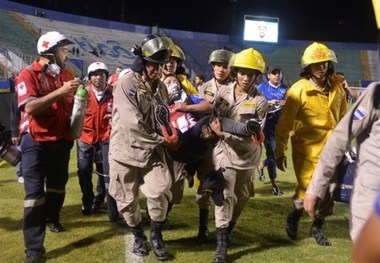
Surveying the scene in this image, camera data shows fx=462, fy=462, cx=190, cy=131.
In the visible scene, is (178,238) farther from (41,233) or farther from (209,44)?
(209,44)

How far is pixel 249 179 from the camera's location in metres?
4.58

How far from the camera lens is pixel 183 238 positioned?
500 centimetres

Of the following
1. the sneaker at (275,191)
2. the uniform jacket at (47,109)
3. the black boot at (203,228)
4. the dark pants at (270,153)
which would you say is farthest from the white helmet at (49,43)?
the sneaker at (275,191)

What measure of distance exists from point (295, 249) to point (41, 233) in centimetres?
253

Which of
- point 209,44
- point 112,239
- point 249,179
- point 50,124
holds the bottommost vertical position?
point 112,239

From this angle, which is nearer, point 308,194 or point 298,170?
point 308,194

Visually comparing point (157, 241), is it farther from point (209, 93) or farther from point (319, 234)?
point (319, 234)

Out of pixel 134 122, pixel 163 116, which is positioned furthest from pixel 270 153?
pixel 134 122

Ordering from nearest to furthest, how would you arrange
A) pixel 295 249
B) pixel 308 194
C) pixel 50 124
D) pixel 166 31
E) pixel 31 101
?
1. pixel 308 194
2. pixel 31 101
3. pixel 50 124
4. pixel 295 249
5. pixel 166 31

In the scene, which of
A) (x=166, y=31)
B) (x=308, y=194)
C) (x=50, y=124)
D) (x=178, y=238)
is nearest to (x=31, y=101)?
(x=50, y=124)

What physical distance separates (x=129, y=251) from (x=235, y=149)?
1454 mm

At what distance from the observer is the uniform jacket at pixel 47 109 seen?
4.12 m

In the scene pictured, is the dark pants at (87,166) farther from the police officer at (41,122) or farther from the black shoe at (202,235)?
the black shoe at (202,235)

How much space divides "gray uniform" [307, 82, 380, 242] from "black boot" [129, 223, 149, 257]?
2363mm
